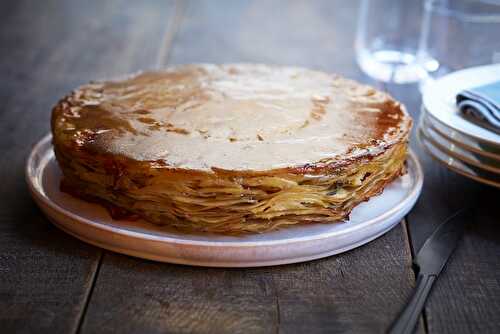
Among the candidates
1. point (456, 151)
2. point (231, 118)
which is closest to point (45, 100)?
point (231, 118)

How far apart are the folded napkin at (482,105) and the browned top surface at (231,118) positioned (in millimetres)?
117

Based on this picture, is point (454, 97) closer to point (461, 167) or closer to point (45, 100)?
point (461, 167)

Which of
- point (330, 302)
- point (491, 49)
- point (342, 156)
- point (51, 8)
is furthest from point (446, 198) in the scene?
point (51, 8)

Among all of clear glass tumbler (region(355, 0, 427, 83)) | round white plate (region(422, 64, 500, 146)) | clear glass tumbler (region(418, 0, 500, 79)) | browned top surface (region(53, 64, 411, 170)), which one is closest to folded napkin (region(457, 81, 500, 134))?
round white plate (region(422, 64, 500, 146))

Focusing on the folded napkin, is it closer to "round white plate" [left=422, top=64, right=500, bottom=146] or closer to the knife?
"round white plate" [left=422, top=64, right=500, bottom=146]

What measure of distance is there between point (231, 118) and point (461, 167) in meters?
0.44

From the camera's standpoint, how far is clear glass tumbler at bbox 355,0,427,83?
2.06 meters

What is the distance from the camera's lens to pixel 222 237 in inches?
45.1

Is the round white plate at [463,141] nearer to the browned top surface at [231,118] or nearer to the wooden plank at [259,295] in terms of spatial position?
the browned top surface at [231,118]

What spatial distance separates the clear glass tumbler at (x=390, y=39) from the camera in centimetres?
206

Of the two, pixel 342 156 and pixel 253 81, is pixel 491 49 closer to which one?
pixel 253 81

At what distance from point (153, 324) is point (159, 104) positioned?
0.53 metres

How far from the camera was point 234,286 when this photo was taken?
109 centimetres

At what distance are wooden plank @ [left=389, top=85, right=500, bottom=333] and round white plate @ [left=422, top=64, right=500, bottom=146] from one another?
158mm
